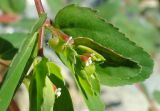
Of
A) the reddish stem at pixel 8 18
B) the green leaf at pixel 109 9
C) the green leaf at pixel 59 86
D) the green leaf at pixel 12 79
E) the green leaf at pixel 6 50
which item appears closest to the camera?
the green leaf at pixel 12 79

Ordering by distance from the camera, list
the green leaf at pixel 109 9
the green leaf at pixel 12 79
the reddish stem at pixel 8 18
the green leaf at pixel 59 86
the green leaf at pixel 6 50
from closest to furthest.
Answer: the green leaf at pixel 12 79
the green leaf at pixel 59 86
the green leaf at pixel 6 50
the reddish stem at pixel 8 18
the green leaf at pixel 109 9

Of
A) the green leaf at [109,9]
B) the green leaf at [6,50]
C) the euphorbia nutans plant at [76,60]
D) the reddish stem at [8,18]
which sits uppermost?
the green leaf at [109,9]

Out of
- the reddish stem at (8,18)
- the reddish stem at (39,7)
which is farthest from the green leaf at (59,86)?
the reddish stem at (8,18)

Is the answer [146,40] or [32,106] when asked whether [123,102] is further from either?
[32,106]

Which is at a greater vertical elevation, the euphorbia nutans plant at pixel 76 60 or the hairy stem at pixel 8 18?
the euphorbia nutans plant at pixel 76 60

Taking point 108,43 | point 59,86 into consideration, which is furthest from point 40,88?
point 108,43

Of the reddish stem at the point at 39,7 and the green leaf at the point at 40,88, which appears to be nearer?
the green leaf at the point at 40,88

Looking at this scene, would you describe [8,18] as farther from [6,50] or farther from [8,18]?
[6,50]

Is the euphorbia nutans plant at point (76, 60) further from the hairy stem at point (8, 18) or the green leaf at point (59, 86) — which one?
the hairy stem at point (8, 18)
